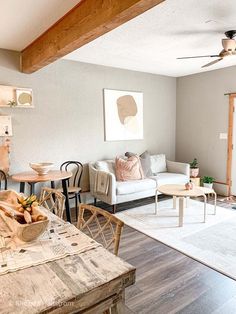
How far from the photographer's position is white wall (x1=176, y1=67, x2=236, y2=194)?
4945 mm

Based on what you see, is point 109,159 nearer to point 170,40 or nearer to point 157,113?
point 157,113

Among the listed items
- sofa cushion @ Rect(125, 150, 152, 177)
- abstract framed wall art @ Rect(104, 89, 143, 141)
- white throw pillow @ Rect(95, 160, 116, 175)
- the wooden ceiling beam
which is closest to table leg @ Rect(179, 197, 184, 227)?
sofa cushion @ Rect(125, 150, 152, 177)

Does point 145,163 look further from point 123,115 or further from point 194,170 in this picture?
point 194,170

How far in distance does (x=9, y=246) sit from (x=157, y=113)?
4748 millimetres

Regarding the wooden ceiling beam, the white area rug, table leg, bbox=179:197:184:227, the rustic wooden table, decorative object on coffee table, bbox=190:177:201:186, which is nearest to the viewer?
the rustic wooden table

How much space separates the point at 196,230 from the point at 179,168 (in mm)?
1979

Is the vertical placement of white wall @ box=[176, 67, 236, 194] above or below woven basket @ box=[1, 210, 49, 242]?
above

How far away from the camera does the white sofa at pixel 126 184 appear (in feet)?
12.8

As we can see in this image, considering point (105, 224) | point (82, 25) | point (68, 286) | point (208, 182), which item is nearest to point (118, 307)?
point (68, 286)

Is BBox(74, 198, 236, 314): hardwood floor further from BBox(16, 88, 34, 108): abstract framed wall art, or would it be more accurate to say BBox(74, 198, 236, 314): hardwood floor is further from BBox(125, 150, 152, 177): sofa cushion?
BBox(16, 88, 34, 108): abstract framed wall art

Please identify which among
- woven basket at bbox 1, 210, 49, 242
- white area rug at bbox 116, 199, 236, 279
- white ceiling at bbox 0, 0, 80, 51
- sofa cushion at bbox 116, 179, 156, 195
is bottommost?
white area rug at bbox 116, 199, 236, 279

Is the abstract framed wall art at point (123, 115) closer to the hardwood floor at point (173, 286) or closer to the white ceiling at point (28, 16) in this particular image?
the white ceiling at point (28, 16)

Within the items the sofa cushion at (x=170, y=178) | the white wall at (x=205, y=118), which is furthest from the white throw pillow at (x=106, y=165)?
the white wall at (x=205, y=118)

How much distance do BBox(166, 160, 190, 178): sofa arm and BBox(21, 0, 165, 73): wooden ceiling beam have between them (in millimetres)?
3314
